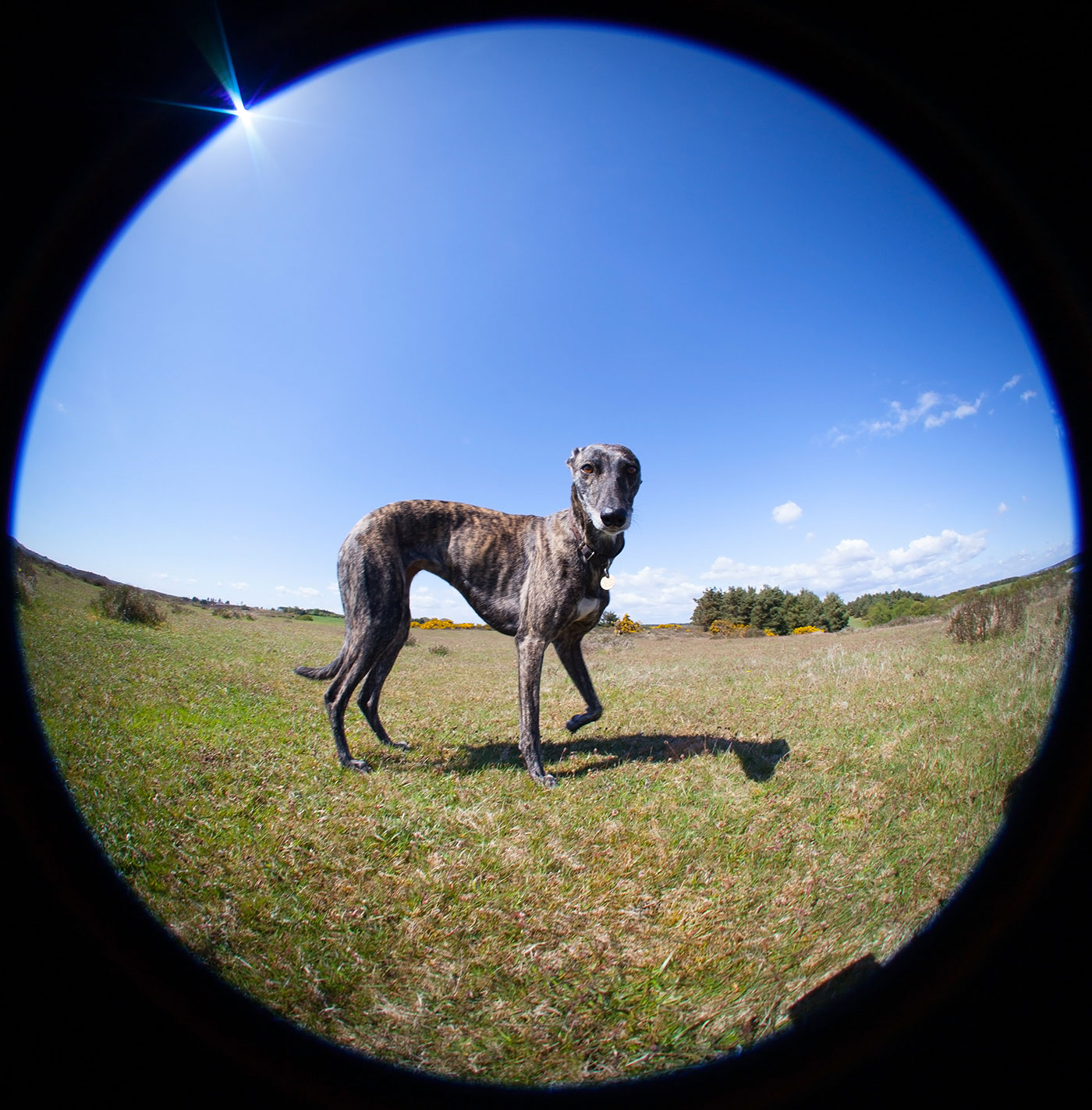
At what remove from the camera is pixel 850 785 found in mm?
3029

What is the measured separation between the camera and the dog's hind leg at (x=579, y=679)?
15.0ft

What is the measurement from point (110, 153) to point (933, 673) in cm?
651

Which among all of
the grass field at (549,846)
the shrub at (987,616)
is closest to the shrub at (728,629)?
the grass field at (549,846)

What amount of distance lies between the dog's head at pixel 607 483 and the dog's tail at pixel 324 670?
9.53ft

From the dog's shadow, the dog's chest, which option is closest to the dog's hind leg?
the dog's shadow

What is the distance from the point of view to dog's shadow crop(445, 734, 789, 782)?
379cm

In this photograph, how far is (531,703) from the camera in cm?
397

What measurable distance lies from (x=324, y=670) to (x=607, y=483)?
342cm

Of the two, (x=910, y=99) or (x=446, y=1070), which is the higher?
(x=910, y=99)

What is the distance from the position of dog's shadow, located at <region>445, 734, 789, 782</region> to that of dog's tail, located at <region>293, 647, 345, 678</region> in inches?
58.6

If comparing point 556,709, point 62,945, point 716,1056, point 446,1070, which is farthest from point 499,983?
point 556,709

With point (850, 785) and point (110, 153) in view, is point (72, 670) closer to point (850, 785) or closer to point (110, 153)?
point (110, 153)

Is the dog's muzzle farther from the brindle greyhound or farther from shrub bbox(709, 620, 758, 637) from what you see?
shrub bbox(709, 620, 758, 637)

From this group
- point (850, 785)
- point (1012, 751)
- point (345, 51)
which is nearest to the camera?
point (345, 51)
